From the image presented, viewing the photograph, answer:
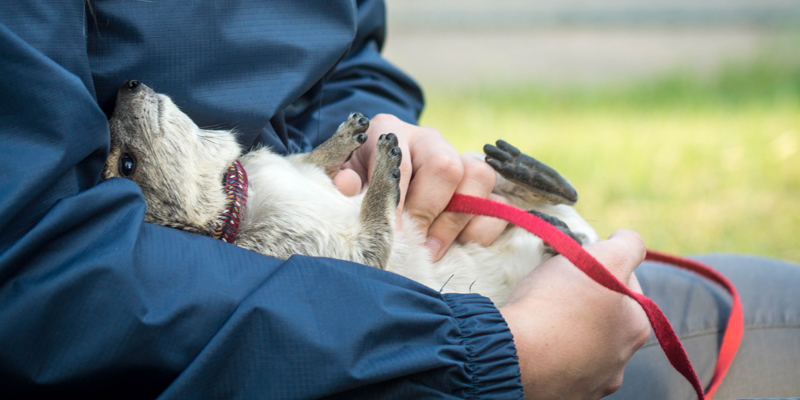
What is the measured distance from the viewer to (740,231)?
15.1 feet

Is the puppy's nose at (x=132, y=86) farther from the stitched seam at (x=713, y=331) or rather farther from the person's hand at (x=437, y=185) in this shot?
the stitched seam at (x=713, y=331)

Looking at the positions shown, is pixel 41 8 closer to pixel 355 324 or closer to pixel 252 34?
pixel 252 34

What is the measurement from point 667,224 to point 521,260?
3.14 meters

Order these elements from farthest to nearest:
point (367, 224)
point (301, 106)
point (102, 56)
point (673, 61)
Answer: point (673, 61)
point (301, 106)
point (367, 224)
point (102, 56)

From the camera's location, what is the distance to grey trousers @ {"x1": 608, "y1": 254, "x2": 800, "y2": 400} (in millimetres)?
2066

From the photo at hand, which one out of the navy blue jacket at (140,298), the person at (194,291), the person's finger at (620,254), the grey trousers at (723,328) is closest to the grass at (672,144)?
the grey trousers at (723,328)

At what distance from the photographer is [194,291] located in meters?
1.32

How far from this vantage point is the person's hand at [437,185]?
6.72ft

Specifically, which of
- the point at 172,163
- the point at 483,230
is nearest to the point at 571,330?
the point at 483,230

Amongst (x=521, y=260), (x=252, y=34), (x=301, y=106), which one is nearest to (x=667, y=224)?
(x=521, y=260)

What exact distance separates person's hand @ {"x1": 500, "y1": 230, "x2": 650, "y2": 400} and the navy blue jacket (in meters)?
0.21

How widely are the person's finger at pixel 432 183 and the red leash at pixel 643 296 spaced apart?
0.22 ft

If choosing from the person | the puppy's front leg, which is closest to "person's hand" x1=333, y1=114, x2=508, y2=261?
the puppy's front leg

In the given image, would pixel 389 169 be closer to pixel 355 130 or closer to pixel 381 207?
pixel 381 207
